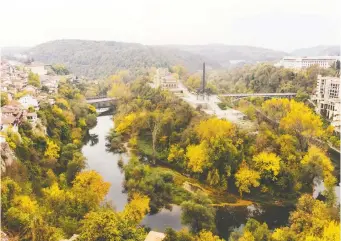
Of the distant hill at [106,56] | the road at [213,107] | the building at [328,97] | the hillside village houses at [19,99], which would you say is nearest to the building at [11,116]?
the hillside village houses at [19,99]

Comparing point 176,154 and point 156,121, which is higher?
point 156,121

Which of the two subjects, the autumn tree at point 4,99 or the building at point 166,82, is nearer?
the autumn tree at point 4,99

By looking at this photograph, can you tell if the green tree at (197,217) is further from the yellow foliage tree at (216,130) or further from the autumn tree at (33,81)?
the autumn tree at (33,81)

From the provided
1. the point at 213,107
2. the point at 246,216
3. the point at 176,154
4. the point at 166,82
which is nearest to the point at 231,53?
the point at 166,82

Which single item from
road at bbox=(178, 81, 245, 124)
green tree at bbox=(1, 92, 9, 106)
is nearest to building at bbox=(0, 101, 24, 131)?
green tree at bbox=(1, 92, 9, 106)

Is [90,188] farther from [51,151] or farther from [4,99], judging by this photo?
[4,99]
